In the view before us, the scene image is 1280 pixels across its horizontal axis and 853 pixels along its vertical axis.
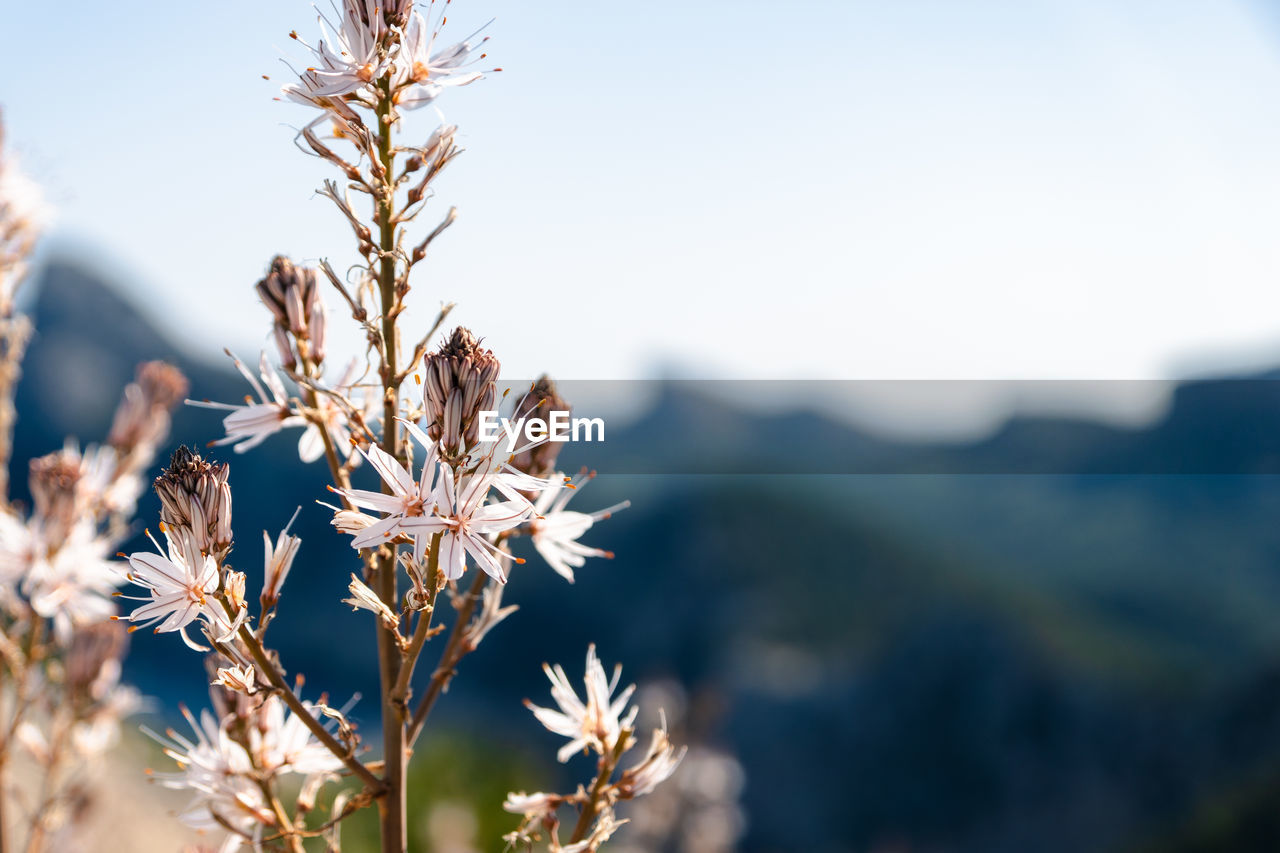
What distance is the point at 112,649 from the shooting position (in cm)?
192

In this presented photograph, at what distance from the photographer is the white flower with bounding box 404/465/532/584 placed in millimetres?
811

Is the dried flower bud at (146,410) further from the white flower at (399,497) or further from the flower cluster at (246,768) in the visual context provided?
the white flower at (399,497)

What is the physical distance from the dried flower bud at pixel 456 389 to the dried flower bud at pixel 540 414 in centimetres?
19

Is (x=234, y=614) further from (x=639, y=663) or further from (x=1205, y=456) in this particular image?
(x=639, y=663)

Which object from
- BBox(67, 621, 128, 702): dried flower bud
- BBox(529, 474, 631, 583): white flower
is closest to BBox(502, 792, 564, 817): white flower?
BBox(529, 474, 631, 583): white flower

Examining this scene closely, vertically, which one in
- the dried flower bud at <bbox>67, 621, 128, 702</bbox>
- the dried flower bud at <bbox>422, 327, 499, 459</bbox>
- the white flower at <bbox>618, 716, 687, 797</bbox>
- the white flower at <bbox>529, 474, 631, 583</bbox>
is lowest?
the white flower at <bbox>618, 716, 687, 797</bbox>

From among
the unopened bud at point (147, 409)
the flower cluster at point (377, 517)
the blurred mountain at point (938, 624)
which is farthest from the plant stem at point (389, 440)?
the blurred mountain at point (938, 624)

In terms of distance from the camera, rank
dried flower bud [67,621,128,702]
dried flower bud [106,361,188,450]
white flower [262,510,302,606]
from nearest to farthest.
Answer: white flower [262,510,302,606]
dried flower bud [67,621,128,702]
dried flower bud [106,361,188,450]

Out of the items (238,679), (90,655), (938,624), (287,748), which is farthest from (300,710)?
(938,624)

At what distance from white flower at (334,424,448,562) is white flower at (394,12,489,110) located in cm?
40

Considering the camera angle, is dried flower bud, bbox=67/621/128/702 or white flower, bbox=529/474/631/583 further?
dried flower bud, bbox=67/621/128/702

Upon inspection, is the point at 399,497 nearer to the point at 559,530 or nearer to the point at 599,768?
the point at 559,530

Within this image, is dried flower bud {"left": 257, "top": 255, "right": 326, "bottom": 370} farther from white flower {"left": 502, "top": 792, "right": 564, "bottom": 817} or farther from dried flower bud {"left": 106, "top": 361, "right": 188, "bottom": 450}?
dried flower bud {"left": 106, "top": 361, "right": 188, "bottom": 450}

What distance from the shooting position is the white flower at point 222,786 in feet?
3.28
